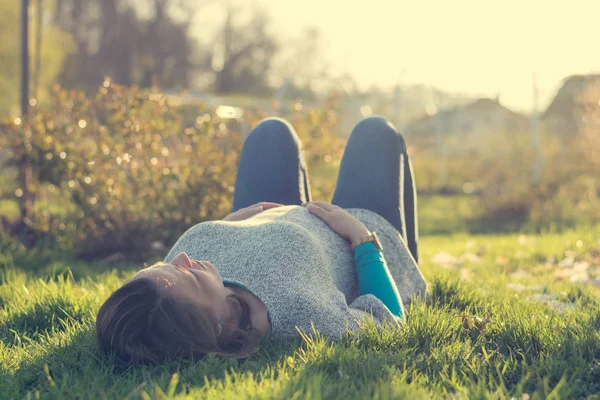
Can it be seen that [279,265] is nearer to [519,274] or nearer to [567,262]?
[519,274]

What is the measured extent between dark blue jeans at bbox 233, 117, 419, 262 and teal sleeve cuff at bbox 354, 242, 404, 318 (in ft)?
1.71

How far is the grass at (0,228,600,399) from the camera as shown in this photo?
178 cm

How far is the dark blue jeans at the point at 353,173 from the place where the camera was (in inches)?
122

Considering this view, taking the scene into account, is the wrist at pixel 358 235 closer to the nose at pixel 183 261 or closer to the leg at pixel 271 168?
the leg at pixel 271 168

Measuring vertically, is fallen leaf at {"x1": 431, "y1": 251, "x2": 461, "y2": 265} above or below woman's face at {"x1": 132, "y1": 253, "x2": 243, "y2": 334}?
below

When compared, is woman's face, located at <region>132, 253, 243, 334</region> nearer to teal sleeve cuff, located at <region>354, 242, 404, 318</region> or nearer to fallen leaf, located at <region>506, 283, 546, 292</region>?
teal sleeve cuff, located at <region>354, 242, 404, 318</region>

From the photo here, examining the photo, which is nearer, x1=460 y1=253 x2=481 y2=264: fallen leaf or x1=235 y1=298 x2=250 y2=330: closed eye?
x1=235 y1=298 x2=250 y2=330: closed eye

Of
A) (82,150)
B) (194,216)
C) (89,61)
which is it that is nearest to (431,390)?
(194,216)

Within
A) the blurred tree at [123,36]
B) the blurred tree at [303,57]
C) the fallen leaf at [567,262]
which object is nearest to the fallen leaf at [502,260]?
the fallen leaf at [567,262]

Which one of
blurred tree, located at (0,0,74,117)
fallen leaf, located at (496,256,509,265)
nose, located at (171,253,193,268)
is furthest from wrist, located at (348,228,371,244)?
blurred tree, located at (0,0,74,117)

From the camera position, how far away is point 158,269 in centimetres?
196

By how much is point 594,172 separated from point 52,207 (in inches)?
299

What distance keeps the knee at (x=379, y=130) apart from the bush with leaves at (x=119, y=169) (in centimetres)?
209

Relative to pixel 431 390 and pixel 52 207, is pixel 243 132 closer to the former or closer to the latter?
pixel 52 207
